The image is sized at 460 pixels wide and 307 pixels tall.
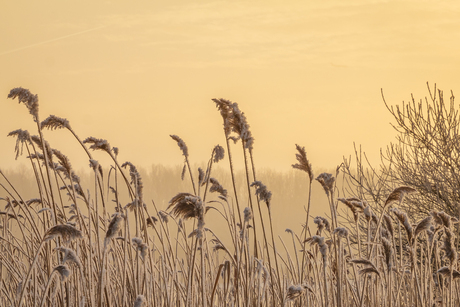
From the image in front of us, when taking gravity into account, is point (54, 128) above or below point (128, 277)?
above

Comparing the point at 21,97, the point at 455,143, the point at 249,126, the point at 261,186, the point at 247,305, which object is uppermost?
the point at 455,143

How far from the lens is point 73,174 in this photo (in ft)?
8.20

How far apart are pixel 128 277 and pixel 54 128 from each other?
0.94m

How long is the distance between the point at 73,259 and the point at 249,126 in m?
0.87

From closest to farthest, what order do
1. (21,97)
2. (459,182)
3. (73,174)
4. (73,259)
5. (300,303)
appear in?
(73,259) < (21,97) < (73,174) < (300,303) < (459,182)

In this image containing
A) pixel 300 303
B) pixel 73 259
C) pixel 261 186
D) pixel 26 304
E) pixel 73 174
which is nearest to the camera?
pixel 73 259

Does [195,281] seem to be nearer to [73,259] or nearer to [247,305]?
[247,305]

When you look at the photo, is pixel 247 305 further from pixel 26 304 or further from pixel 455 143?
pixel 455 143

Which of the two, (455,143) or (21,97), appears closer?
(21,97)

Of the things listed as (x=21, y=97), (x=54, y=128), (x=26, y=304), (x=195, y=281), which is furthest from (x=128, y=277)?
(x=21, y=97)

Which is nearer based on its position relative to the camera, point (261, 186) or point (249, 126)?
point (249, 126)

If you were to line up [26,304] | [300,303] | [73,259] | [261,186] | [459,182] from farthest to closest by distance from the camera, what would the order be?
[459,182], [300,303], [26,304], [261,186], [73,259]

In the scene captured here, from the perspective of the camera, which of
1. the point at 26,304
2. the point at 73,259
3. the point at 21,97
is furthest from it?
the point at 26,304

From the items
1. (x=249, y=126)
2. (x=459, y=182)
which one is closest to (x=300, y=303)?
(x=249, y=126)
